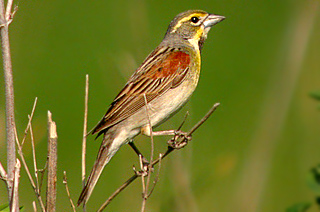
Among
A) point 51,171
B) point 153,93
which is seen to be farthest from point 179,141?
point 51,171

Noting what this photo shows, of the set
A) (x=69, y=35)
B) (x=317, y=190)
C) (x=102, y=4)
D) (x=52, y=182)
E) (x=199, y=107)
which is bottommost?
(x=317, y=190)

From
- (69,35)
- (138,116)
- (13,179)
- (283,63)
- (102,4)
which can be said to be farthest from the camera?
(102,4)

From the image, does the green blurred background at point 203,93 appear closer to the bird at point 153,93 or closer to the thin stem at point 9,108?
the bird at point 153,93

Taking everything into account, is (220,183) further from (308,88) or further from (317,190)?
(317,190)

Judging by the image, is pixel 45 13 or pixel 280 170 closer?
pixel 280 170

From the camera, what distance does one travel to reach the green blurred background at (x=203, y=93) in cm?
434

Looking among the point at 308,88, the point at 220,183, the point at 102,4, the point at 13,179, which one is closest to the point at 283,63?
the point at 308,88

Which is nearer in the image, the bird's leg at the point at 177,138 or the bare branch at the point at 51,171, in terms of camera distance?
the bare branch at the point at 51,171

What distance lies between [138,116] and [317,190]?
4.14 feet

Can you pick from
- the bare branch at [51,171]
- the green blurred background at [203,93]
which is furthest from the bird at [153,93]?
the bare branch at [51,171]

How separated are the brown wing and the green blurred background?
132mm

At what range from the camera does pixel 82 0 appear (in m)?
8.45

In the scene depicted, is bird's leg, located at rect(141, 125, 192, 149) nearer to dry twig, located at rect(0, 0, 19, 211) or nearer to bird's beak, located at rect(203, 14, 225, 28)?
dry twig, located at rect(0, 0, 19, 211)

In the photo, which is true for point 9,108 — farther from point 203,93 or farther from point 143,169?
point 203,93
